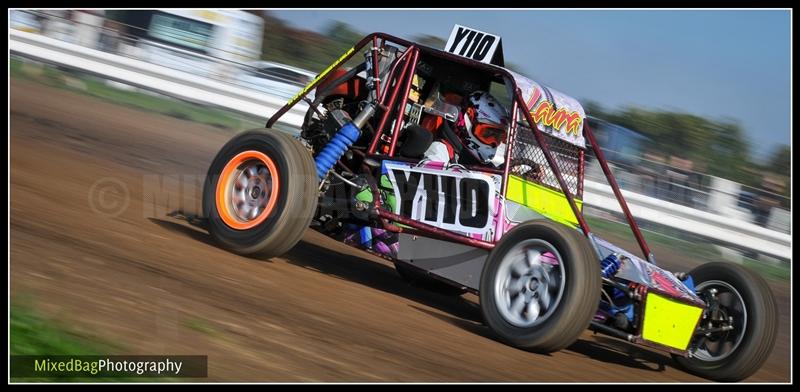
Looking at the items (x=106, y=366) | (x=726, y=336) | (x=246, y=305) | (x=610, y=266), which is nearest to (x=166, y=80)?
(x=246, y=305)

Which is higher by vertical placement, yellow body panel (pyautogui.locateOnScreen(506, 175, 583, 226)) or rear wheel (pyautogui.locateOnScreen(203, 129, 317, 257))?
yellow body panel (pyautogui.locateOnScreen(506, 175, 583, 226))

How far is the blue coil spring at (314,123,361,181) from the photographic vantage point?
6.51m

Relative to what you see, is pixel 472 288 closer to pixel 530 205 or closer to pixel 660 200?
pixel 530 205

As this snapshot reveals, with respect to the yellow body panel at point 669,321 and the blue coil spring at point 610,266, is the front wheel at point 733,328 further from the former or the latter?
the blue coil spring at point 610,266

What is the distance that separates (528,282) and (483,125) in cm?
185

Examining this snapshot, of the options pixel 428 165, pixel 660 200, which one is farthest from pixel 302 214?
pixel 660 200

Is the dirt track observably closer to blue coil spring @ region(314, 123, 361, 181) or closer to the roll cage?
the roll cage

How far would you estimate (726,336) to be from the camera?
5.77 meters

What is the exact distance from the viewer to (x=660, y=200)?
12.7 m

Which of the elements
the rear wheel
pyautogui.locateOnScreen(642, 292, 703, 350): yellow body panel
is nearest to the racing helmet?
the rear wheel

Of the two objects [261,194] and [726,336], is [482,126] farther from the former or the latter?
[726,336]

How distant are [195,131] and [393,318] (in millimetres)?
8904

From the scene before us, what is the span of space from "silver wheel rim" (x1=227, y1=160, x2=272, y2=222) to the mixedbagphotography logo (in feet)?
8.57

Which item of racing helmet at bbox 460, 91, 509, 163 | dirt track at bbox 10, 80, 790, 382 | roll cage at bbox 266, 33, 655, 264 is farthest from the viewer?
racing helmet at bbox 460, 91, 509, 163
